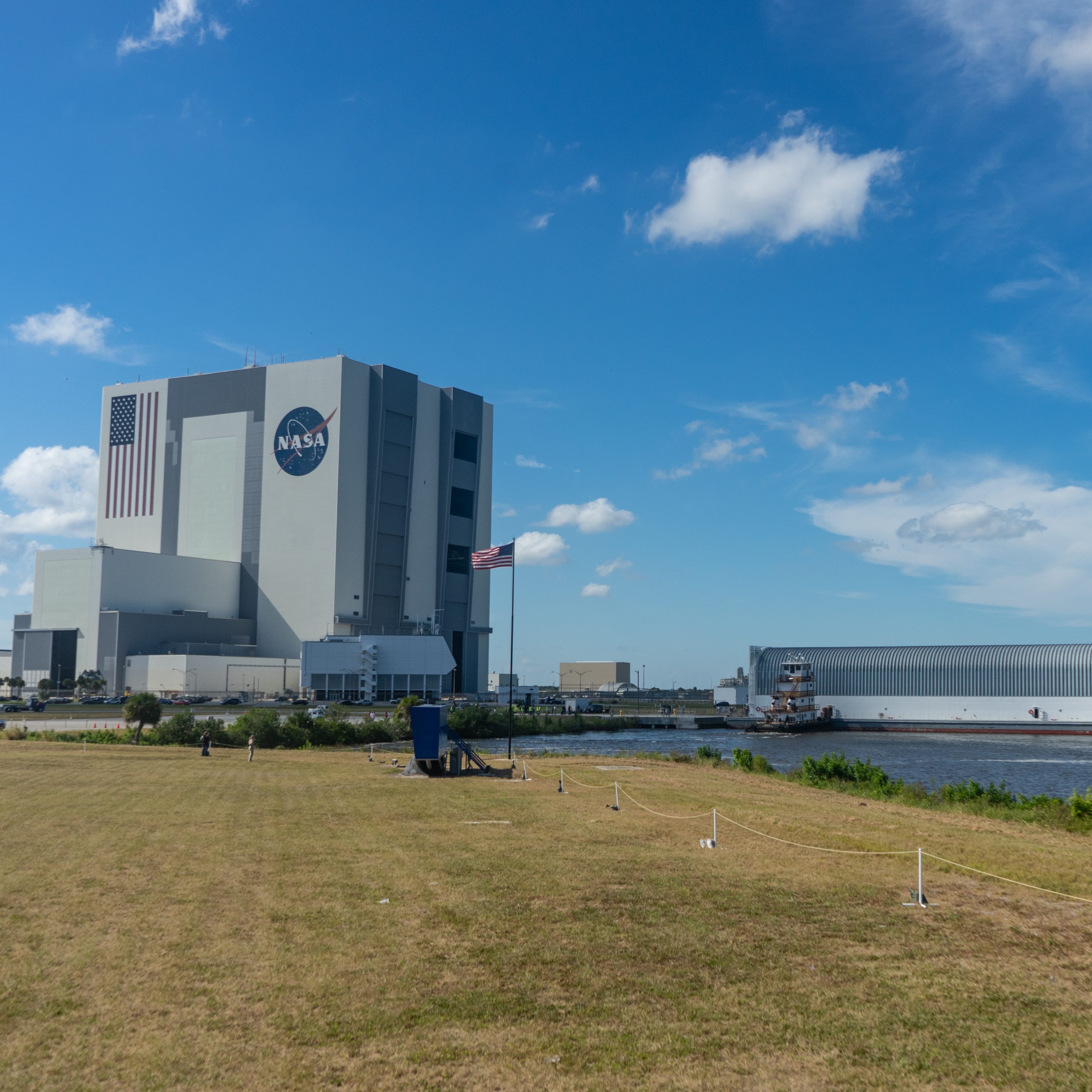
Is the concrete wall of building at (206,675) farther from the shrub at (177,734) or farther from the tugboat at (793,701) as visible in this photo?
the tugboat at (793,701)

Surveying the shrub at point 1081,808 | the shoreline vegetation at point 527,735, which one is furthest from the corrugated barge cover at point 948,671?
the shrub at point 1081,808

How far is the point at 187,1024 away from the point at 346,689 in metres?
113

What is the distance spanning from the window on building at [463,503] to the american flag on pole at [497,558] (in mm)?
94296

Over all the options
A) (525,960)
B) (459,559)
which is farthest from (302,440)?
(525,960)

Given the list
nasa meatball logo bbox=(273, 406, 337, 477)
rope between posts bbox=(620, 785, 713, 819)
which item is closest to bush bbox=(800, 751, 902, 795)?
rope between posts bbox=(620, 785, 713, 819)

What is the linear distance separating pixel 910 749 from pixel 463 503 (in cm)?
8068

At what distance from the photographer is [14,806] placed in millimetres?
25203

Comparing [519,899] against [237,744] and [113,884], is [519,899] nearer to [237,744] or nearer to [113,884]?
[113,884]

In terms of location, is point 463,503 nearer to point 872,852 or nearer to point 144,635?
point 144,635

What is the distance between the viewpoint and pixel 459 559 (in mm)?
143375

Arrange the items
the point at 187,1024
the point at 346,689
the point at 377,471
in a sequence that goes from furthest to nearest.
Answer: the point at 377,471 < the point at 346,689 < the point at 187,1024

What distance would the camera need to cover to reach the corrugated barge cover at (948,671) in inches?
4227

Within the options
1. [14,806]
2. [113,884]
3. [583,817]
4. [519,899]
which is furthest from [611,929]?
[14,806]

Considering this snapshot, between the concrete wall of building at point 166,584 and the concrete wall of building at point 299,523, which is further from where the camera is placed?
the concrete wall of building at point 299,523
